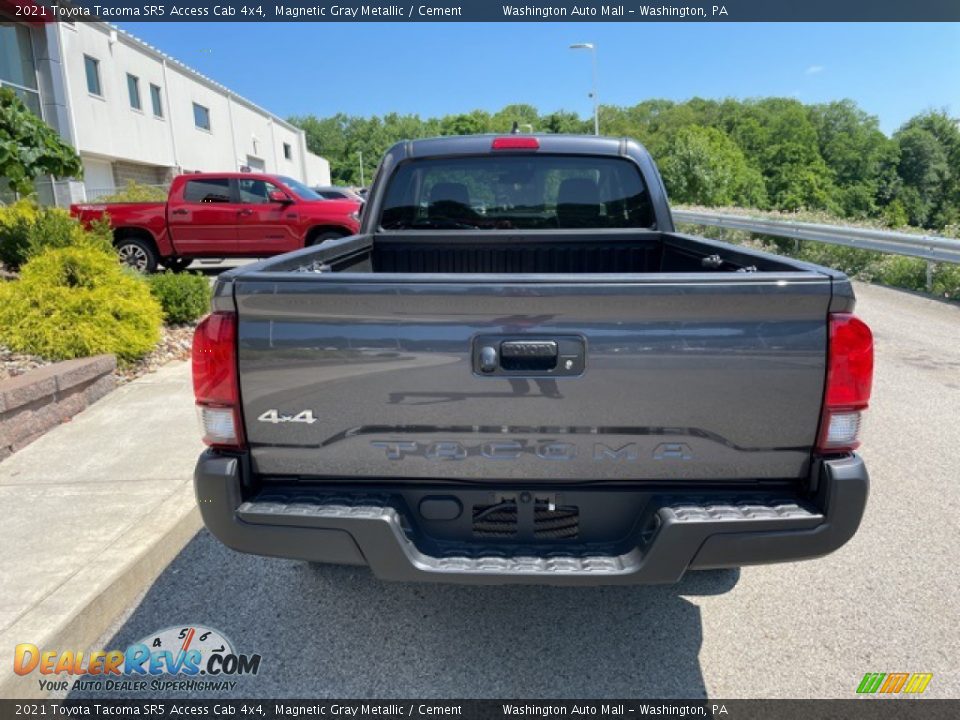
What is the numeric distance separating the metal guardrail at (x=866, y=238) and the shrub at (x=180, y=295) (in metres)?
10.8

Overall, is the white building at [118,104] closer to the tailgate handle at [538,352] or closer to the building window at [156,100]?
the building window at [156,100]

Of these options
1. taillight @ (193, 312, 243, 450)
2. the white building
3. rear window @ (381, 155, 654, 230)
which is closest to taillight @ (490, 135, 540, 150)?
rear window @ (381, 155, 654, 230)

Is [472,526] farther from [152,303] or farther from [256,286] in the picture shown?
[152,303]

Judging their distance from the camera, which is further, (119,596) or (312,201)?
(312,201)

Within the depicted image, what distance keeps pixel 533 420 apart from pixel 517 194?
8.42 feet

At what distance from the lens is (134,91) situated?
2861 cm

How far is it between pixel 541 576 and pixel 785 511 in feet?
2.80

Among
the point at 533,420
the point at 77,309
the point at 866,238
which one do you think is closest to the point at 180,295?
the point at 77,309

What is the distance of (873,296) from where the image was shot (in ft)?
37.3

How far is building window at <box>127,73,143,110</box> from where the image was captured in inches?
1111

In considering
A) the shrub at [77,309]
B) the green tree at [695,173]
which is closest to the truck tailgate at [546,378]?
the shrub at [77,309]

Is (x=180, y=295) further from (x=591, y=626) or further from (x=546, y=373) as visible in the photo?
(x=546, y=373)

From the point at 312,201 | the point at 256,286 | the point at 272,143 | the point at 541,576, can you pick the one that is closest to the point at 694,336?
the point at 541,576

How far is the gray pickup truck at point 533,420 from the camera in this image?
7.23ft
